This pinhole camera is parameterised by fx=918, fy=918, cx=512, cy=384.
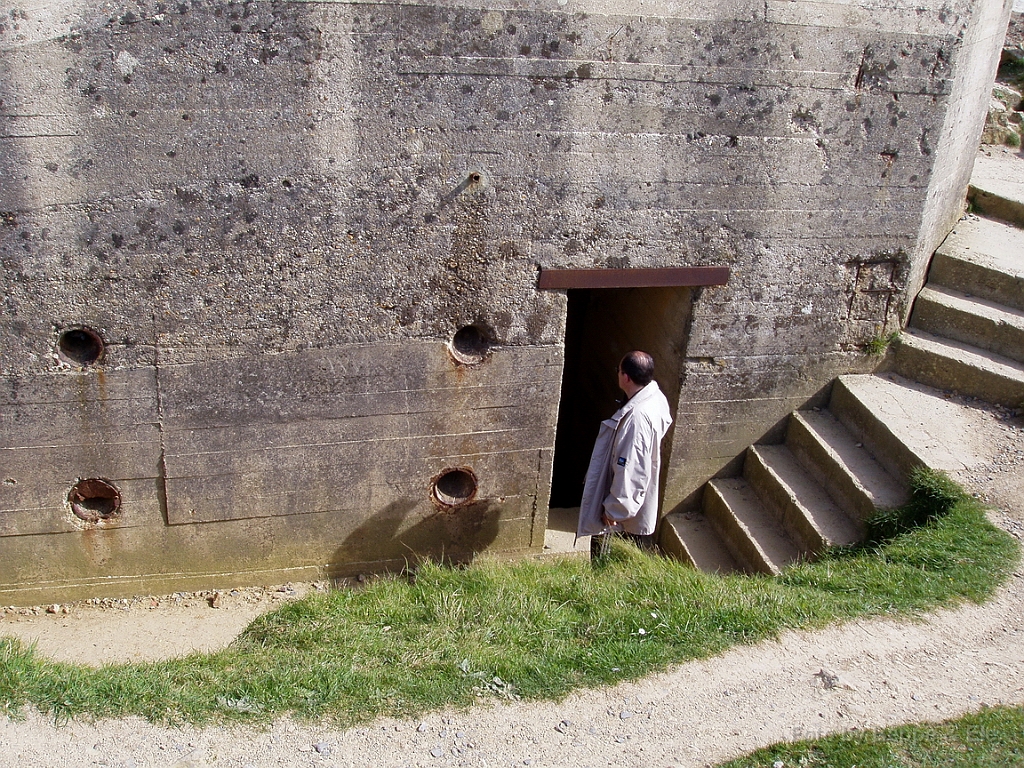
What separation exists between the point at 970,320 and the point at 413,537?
386cm

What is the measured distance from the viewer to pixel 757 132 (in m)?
5.12

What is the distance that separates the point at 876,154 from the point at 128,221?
4156 millimetres

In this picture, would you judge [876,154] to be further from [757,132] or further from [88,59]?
[88,59]

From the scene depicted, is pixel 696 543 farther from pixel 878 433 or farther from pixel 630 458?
pixel 630 458

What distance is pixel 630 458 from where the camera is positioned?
482 centimetres

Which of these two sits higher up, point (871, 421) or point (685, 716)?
point (871, 421)

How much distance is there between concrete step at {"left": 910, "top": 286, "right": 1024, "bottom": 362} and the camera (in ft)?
19.3

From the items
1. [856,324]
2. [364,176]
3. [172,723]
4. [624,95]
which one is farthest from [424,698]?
[856,324]

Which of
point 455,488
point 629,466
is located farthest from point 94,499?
point 629,466

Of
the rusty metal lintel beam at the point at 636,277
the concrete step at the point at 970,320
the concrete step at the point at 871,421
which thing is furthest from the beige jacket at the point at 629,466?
the concrete step at the point at 970,320

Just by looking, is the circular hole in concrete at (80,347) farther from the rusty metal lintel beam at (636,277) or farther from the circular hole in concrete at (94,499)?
the rusty metal lintel beam at (636,277)

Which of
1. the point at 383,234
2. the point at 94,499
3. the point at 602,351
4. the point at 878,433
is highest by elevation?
the point at 383,234

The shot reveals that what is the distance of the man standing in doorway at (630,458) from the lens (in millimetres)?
4820

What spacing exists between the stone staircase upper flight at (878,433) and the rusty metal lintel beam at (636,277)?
1.27 meters
